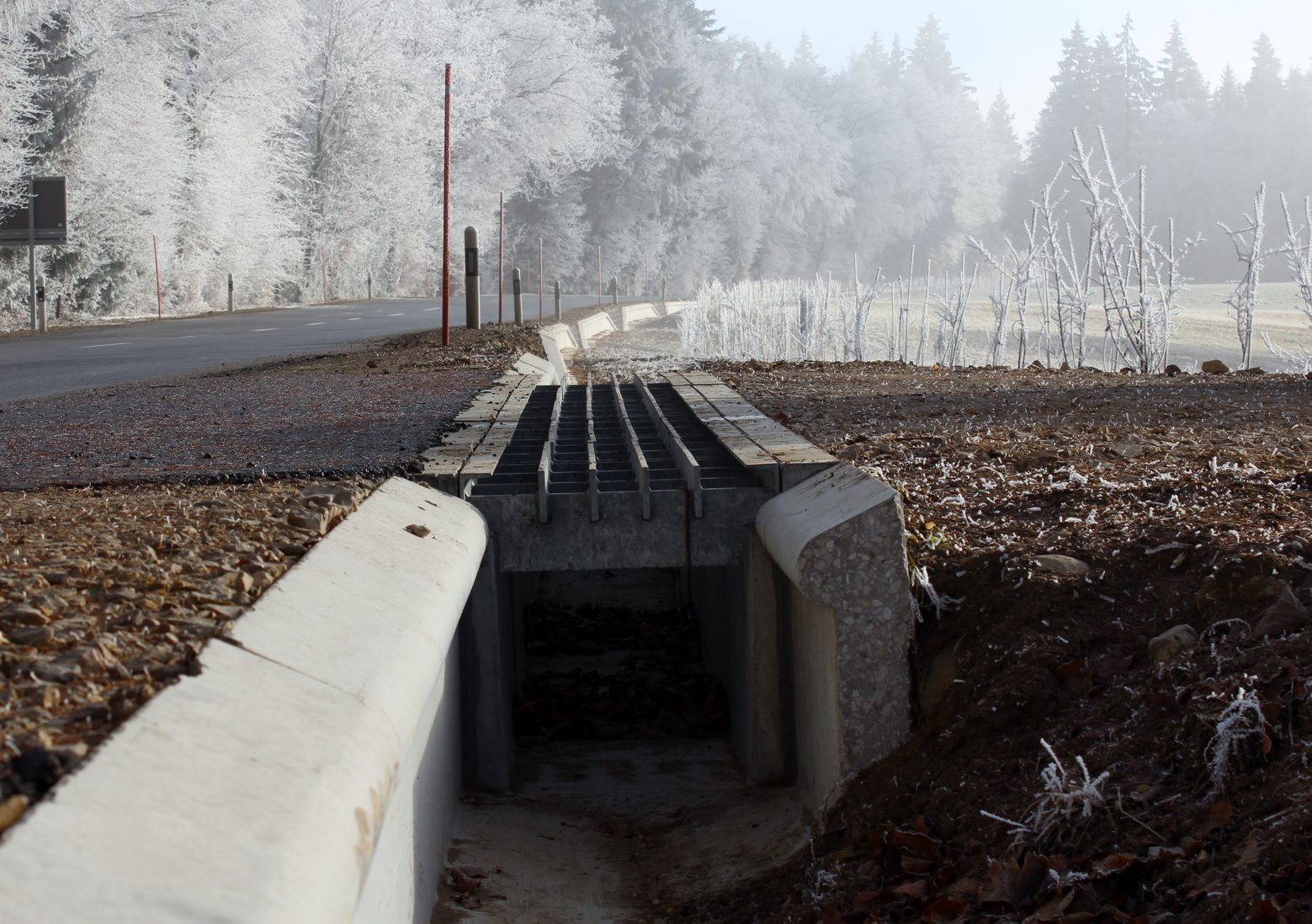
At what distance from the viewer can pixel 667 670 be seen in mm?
8273

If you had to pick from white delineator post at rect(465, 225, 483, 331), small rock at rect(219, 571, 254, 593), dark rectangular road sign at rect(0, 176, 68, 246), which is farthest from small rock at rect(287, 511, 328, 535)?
dark rectangular road sign at rect(0, 176, 68, 246)

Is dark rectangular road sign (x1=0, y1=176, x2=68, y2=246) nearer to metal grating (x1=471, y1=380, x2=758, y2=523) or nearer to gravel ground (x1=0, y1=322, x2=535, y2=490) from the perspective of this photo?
gravel ground (x1=0, y1=322, x2=535, y2=490)

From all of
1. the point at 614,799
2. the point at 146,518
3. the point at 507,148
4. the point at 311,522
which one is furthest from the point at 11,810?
the point at 507,148

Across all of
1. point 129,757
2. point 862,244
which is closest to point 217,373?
point 129,757

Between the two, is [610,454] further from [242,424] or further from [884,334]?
[884,334]

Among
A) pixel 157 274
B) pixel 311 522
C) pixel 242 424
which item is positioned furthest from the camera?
pixel 157 274

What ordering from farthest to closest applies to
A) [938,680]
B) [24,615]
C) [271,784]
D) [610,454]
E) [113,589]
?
[610,454]
[938,680]
[113,589]
[24,615]
[271,784]

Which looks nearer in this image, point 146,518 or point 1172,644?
point 1172,644

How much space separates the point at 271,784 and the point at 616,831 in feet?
11.4

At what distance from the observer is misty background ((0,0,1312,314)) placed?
24891 mm

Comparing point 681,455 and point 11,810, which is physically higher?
point 681,455

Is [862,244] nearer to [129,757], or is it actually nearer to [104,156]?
[104,156]

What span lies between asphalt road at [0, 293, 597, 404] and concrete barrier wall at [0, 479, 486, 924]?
7.28m

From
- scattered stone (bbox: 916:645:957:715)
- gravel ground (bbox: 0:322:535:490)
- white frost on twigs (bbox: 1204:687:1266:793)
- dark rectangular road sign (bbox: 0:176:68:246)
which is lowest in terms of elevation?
scattered stone (bbox: 916:645:957:715)
